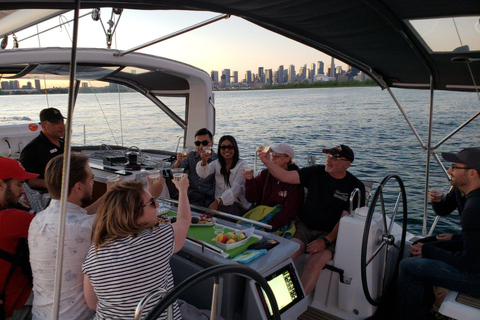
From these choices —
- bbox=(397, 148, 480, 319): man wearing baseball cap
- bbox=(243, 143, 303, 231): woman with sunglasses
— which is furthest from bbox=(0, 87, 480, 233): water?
bbox=(397, 148, 480, 319): man wearing baseball cap

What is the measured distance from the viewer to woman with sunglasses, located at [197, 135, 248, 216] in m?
3.45

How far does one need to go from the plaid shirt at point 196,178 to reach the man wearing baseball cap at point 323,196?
3.17 ft

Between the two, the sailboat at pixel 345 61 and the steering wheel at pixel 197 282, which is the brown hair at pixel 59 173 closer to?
the sailboat at pixel 345 61

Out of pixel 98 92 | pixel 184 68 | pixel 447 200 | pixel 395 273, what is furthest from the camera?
pixel 98 92

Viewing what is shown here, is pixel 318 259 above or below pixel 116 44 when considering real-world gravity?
below

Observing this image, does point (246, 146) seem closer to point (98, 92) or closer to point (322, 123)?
point (322, 123)

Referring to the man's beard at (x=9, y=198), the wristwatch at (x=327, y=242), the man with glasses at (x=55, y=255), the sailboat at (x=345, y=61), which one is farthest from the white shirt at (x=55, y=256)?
the wristwatch at (x=327, y=242)

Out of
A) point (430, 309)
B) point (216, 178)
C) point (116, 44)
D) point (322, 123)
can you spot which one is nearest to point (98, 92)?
point (116, 44)

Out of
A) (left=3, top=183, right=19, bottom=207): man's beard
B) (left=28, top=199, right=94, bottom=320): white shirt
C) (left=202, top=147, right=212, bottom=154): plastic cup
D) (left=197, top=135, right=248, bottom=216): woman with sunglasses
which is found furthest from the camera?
(left=202, top=147, right=212, bottom=154): plastic cup

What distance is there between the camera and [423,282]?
242 centimetres

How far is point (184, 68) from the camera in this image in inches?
192

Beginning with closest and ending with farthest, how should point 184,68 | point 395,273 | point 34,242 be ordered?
point 34,242
point 395,273
point 184,68

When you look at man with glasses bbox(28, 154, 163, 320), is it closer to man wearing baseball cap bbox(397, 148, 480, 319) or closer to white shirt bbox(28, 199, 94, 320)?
white shirt bbox(28, 199, 94, 320)

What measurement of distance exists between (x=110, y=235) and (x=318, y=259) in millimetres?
1757
